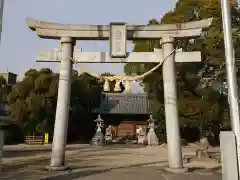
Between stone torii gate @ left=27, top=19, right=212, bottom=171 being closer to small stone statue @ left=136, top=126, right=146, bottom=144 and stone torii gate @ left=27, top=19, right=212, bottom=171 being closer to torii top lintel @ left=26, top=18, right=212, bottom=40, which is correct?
torii top lintel @ left=26, top=18, right=212, bottom=40

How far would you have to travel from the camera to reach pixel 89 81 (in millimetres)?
34625

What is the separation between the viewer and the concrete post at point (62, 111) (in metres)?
10.3

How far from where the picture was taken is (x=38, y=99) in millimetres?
27875

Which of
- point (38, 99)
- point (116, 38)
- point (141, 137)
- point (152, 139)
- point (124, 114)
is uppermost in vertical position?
point (116, 38)

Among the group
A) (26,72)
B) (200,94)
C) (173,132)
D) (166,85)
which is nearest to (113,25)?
(166,85)

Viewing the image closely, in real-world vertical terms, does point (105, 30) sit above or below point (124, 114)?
above

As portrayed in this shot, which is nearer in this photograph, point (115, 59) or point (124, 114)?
point (115, 59)

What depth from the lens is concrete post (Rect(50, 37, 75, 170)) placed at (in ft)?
33.8

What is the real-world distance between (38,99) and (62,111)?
60.2ft

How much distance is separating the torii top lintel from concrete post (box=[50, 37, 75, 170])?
375mm

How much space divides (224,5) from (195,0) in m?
15.6

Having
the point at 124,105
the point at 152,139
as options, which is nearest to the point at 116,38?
the point at 152,139

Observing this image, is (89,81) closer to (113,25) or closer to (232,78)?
(113,25)

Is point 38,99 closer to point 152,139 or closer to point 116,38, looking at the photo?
point 152,139
